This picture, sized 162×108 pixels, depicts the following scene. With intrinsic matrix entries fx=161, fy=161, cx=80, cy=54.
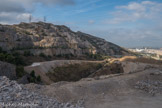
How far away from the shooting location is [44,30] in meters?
70.0

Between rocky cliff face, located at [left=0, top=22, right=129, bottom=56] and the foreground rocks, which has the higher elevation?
rocky cliff face, located at [left=0, top=22, right=129, bottom=56]

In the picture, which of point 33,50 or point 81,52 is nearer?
point 33,50

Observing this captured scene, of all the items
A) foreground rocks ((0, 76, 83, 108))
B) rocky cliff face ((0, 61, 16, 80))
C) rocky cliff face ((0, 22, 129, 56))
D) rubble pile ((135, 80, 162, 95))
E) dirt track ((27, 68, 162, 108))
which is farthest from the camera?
rocky cliff face ((0, 22, 129, 56))

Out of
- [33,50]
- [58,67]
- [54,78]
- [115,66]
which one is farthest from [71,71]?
Result: [33,50]

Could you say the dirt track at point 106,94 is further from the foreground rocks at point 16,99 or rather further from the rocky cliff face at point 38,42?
the rocky cliff face at point 38,42

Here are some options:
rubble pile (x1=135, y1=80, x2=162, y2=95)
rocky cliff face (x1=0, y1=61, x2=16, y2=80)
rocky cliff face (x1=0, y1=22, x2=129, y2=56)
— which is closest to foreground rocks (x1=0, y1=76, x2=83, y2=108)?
rubble pile (x1=135, y1=80, x2=162, y2=95)

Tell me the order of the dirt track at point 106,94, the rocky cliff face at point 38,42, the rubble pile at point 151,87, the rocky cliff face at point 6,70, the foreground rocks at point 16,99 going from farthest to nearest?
the rocky cliff face at point 38,42 → the rocky cliff face at point 6,70 → the rubble pile at point 151,87 → the dirt track at point 106,94 → the foreground rocks at point 16,99

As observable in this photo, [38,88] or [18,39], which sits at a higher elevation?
[18,39]

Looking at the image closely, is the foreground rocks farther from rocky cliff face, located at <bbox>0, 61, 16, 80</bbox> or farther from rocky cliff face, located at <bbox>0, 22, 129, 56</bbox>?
rocky cliff face, located at <bbox>0, 22, 129, 56</bbox>

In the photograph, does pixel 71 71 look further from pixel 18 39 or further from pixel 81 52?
pixel 81 52

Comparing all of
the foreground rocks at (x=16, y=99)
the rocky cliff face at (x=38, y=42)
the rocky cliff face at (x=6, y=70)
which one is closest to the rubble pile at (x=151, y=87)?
the foreground rocks at (x=16, y=99)

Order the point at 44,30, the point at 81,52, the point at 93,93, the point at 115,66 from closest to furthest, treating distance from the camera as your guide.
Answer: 1. the point at 93,93
2. the point at 115,66
3. the point at 81,52
4. the point at 44,30

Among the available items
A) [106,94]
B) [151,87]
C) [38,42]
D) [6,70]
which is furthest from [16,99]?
[38,42]

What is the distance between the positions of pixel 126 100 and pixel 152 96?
97.8 inches
